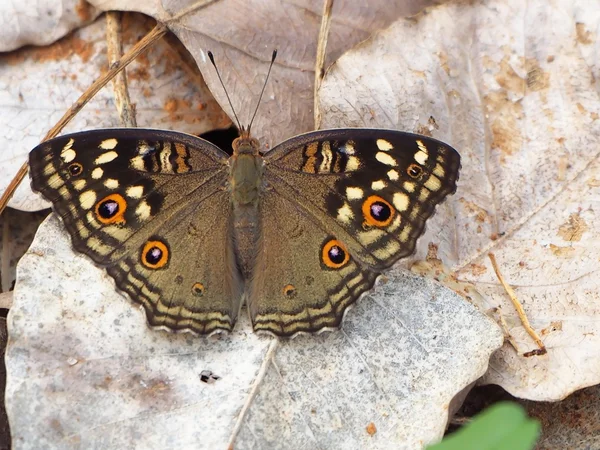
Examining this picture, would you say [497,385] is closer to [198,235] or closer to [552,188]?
[552,188]

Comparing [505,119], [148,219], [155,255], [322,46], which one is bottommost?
[155,255]

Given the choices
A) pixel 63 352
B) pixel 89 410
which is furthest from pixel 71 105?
pixel 89 410

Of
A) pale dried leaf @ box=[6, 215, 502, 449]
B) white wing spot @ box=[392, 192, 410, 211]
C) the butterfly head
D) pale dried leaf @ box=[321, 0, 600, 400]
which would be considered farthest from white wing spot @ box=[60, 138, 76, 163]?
white wing spot @ box=[392, 192, 410, 211]

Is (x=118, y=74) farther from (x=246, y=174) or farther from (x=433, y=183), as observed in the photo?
(x=433, y=183)

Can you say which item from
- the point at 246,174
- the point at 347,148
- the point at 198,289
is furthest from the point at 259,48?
the point at 198,289

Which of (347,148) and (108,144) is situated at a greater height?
(347,148)

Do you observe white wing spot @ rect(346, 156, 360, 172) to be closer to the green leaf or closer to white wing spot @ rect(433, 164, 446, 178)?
white wing spot @ rect(433, 164, 446, 178)

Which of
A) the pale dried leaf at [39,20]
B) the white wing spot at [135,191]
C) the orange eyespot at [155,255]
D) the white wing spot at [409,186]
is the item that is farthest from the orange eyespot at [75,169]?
the white wing spot at [409,186]
